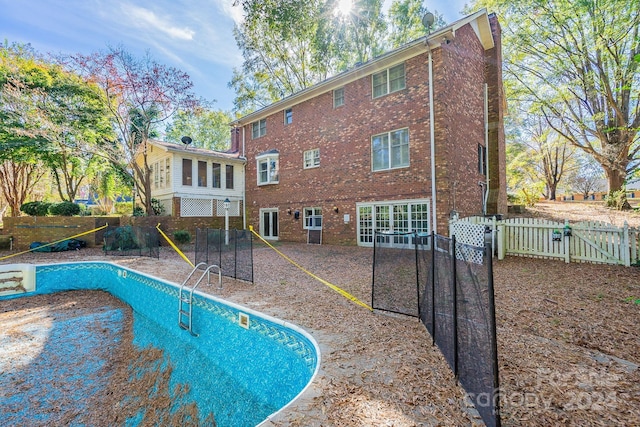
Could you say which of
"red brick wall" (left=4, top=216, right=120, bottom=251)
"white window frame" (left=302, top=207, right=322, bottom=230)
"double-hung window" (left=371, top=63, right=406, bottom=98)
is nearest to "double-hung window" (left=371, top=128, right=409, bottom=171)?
"double-hung window" (left=371, top=63, right=406, bottom=98)

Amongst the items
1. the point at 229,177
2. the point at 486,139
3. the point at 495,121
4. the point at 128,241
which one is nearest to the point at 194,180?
the point at 229,177

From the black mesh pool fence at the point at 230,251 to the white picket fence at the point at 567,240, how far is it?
6.38 meters

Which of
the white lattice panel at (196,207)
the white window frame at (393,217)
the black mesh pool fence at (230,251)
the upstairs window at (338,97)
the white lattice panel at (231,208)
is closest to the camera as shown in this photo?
the black mesh pool fence at (230,251)

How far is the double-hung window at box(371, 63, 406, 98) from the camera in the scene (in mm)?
11523

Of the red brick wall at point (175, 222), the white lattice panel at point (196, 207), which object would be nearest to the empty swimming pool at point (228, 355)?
the red brick wall at point (175, 222)

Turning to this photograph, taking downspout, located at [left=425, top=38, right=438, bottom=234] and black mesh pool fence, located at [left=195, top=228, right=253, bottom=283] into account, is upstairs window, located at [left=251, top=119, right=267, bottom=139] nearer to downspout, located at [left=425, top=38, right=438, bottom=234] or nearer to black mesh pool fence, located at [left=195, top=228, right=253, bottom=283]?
downspout, located at [left=425, top=38, right=438, bottom=234]

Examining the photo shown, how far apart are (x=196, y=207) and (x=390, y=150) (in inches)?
469

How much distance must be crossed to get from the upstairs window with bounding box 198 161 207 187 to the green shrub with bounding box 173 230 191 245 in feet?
11.3

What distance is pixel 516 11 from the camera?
15688mm

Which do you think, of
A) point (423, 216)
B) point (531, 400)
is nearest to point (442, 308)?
point (531, 400)

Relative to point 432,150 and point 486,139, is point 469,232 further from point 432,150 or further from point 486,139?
point 486,139

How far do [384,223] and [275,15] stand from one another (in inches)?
662

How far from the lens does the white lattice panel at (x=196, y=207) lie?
1683 cm

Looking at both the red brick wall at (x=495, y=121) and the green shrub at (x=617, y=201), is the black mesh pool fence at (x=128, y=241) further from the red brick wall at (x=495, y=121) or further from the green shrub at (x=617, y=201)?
the green shrub at (x=617, y=201)
